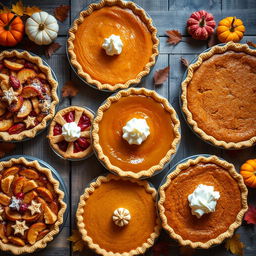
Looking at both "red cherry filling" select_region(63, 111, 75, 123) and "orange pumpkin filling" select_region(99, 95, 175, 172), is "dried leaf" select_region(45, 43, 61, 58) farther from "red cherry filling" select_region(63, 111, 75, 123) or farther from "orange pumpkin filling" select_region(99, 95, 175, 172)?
"orange pumpkin filling" select_region(99, 95, 175, 172)

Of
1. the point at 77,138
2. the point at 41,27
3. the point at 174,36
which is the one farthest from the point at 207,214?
the point at 41,27

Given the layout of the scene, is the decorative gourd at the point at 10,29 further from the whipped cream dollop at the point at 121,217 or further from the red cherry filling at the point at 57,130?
the whipped cream dollop at the point at 121,217

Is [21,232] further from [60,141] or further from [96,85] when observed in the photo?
[96,85]

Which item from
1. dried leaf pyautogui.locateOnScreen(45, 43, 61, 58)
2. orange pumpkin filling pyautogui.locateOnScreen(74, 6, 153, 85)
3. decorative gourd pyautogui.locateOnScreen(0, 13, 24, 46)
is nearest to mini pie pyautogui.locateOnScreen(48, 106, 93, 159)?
orange pumpkin filling pyautogui.locateOnScreen(74, 6, 153, 85)

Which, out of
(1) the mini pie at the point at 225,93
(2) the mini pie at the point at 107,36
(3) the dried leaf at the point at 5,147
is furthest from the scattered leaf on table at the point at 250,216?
(3) the dried leaf at the point at 5,147

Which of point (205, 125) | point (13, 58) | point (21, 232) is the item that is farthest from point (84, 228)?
point (13, 58)

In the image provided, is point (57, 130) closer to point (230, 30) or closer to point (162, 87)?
point (162, 87)
